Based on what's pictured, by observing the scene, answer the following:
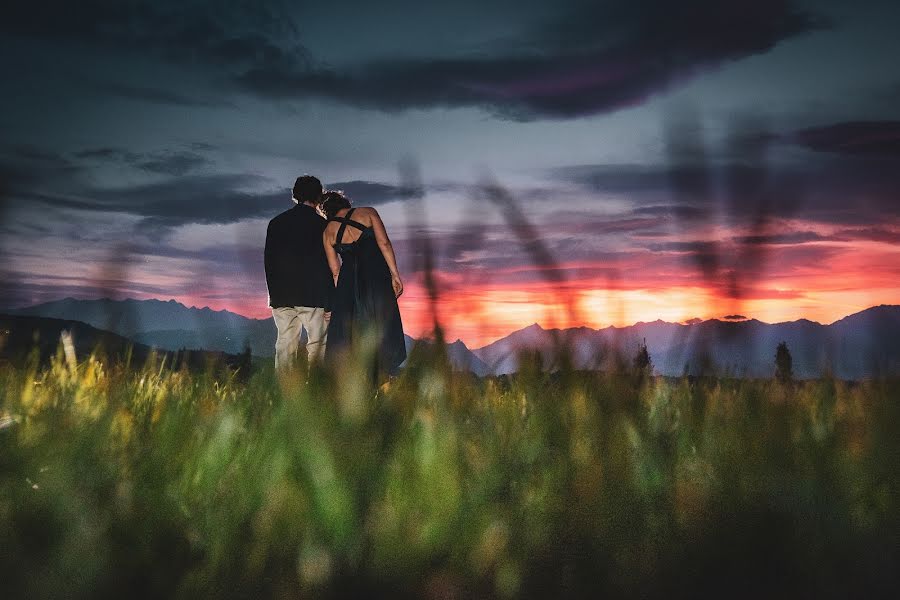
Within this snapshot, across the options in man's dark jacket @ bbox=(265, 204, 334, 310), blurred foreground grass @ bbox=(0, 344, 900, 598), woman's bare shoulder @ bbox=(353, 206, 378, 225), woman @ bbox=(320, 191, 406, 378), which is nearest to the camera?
blurred foreground grass @ bbox=(0, 344, 900, 598)

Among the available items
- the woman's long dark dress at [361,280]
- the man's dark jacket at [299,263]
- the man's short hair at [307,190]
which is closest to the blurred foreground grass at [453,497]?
the woman's long dark dress at [361,280]

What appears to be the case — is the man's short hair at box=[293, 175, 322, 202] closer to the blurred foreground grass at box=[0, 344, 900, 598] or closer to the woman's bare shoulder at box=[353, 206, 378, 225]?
the woman's bare shoulder at box=[353, 206, 378, 225]

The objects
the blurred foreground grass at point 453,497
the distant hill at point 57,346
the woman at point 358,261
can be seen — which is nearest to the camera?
the blurred foreground grass at point 453,497

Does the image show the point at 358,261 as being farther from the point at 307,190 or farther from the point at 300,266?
the point at 307,190

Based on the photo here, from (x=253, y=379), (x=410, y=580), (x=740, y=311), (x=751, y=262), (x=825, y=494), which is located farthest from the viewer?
(x=253, y=379)

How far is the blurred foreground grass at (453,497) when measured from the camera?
1.67 meters

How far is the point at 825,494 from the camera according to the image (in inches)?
76.7

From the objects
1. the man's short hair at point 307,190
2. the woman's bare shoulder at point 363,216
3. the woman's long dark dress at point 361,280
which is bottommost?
the woman's long dark dress at point 361,280

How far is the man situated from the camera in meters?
7.18

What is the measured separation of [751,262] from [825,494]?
88 cm

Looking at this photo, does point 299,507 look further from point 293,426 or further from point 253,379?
point 253,379

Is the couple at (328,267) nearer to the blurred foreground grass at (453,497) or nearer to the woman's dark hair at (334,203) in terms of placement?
the woman's dark hair at (334,203)

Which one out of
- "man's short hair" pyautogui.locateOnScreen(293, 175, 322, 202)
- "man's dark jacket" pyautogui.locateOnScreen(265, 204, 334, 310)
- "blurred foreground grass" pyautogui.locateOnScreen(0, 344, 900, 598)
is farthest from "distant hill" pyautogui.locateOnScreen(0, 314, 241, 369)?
"man's short hair" pyautogui.locateOnScreen(293, 175, 322, 202)

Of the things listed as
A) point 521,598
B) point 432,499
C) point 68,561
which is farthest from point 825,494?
point 68,561
